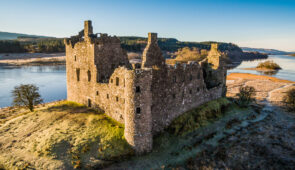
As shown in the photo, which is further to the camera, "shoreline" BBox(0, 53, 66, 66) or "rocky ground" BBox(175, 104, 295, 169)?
"shoreline" BBox(0, 53, 66, 66)

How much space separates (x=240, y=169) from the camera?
20.5 metres

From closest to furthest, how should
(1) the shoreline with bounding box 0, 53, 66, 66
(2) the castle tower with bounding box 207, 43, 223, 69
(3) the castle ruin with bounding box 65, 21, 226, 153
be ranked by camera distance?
(3) the castle ruin with bounding box 65, 21, 226, 153, (2) the castle tower with bounding box 207, 43, 223, 69, (1) the shoreline with bounding box 0, 53, 66, 66

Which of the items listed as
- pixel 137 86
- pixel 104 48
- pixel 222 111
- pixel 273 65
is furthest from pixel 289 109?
pixel 273 65

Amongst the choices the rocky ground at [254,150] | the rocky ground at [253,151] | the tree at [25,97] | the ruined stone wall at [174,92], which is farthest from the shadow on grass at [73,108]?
the rocky ground at [253,151]

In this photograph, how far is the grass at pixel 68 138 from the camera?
20672 mm

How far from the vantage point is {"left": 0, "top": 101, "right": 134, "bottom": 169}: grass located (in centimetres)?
2067

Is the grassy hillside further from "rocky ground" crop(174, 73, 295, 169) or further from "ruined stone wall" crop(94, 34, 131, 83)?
"ruined stone wall" crop(94, 34, 131, 83)

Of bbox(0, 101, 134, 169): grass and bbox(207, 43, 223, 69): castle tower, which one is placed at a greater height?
bbox(207, 43, 223, 69): castle tower

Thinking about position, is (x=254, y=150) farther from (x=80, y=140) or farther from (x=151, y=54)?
(x=80, y=140)

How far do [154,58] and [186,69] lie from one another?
5.23 meters

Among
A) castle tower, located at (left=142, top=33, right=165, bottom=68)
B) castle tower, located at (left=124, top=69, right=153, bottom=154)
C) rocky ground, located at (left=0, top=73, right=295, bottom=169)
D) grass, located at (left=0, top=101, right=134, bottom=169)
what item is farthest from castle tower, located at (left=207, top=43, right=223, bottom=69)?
grass, located at (left=0, top=101, right=134, bottom=169)

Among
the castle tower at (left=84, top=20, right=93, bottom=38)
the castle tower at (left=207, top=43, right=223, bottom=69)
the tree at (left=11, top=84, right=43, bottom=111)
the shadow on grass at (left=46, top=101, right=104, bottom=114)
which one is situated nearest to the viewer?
the shadow on grass at (left=46, top=101, right=104, bottom=114)

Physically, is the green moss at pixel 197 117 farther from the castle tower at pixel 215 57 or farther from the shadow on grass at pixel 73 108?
the shadow on grass at pixel 73 108

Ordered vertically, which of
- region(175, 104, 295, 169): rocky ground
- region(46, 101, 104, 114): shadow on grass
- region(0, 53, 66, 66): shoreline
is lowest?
region(175, 104, 295, 169): rocky ground
